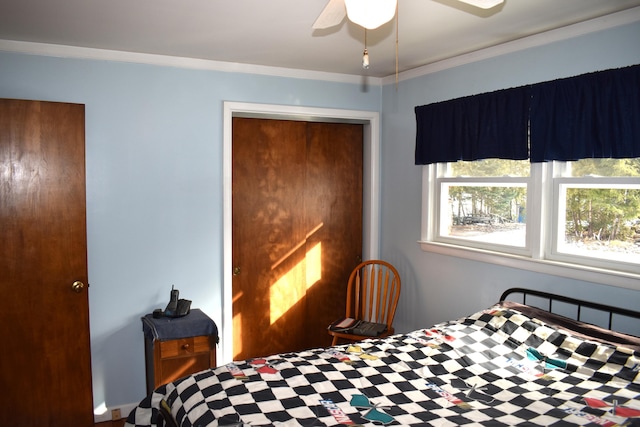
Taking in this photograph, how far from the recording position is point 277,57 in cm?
→ 345

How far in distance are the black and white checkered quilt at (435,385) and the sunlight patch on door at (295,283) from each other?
1460 millimetres

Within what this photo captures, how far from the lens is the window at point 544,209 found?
260cm

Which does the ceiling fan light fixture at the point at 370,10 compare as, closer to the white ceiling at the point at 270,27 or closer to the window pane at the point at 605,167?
the white ceiling at the point at 270,27

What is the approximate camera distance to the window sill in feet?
8.19

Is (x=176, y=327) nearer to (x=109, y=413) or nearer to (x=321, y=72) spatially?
(x=109, y=413)

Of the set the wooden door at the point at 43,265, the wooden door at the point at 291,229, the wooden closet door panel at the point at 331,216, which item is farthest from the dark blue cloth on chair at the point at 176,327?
the wooden closet door panel at the point at 331,216

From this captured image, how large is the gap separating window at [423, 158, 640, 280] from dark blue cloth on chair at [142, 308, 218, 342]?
171 cm

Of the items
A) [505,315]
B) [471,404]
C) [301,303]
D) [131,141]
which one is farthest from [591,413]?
[131,141]

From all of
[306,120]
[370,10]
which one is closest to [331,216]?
[306,120]

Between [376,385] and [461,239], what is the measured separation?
167cm

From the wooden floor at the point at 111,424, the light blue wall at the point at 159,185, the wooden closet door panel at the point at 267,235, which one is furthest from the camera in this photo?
the wooden closet door panel at the point at 267,235

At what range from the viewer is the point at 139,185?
11.1 feet

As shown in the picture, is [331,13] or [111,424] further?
[111,424]

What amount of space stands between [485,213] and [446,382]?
150 cm
